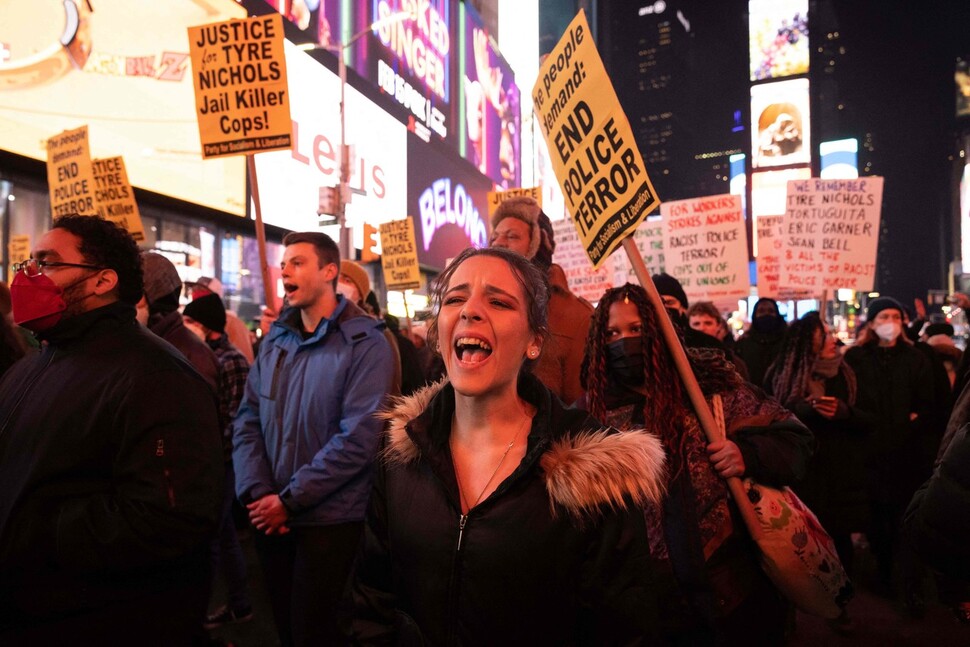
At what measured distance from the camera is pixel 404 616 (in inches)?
77.2

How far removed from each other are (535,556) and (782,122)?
42394 mm

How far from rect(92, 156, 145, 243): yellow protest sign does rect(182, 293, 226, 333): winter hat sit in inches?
61.6

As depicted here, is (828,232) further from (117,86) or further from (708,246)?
(117,86)

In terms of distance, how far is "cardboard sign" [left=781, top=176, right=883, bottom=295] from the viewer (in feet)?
31.5

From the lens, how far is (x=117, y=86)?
536 inches

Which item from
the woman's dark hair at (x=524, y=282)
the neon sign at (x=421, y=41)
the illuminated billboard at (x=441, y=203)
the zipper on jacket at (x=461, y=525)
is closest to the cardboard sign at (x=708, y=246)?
the woman's dark hair at (x=524, y=282)

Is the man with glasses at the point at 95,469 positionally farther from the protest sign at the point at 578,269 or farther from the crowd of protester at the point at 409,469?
the protest sign at the point at 578,269

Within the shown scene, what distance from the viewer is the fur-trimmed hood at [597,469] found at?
188 cm

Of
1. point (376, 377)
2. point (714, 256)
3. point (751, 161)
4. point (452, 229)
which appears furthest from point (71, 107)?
point (751, 161)

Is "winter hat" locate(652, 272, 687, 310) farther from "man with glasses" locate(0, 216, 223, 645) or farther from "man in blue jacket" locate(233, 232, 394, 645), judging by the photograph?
"man with glasses" locate(0, 216, 223, 645)

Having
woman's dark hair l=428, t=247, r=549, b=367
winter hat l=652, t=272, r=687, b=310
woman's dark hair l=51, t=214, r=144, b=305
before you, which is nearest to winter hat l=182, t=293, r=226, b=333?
woman's dark hair l=51, t=214, r=144, b=305

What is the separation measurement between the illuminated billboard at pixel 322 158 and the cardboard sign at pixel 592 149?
40.3ft

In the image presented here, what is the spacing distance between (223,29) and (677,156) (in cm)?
10166

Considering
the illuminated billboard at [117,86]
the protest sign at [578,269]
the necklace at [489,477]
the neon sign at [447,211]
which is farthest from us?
the neon sign at [447,211]
